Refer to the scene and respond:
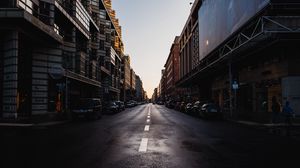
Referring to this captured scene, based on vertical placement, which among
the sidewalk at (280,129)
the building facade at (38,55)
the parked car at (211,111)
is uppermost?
the building facade at (38,55)

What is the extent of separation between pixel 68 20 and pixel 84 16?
23.6 ft

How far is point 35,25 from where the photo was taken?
20.8 meters

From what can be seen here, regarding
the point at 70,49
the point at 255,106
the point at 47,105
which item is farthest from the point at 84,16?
the point at 255,106

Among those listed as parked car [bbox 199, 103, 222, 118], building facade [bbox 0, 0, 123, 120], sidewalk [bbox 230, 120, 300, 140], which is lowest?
sidewalk [bbox 230, 120, 300, 140]

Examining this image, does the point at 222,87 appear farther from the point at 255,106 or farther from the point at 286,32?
the point at 286,32

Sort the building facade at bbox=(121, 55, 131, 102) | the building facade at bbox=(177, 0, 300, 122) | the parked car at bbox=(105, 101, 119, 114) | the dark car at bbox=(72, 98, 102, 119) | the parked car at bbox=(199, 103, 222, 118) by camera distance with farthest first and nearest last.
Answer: the building facade at bbox=(121, 55, 131, 102)
the parked car at bbox=(105, 101, 119, 114)
the parked car at bbox=(199, 103, 222, 118)
the dark car at bbox=(72, 98, 102, 119)
the building facade at bbox=(177, 0, 300, 122)

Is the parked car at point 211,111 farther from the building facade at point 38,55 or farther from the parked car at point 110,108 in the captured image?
the parked car at point 110,108

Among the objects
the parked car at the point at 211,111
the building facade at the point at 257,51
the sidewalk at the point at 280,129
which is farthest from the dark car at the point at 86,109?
the sidewalk at the point at 280,129

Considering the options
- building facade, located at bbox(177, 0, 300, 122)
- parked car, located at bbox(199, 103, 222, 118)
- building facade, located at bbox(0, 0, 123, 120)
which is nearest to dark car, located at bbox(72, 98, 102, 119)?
building facade, located at bbox(0, 0, 123, 120)

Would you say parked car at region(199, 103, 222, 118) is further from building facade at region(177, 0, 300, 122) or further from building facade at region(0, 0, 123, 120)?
building facade at region(0, 0, 123, 120)

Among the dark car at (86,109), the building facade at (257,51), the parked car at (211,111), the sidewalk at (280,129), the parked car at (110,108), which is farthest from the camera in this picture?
the parked car at (110,108)

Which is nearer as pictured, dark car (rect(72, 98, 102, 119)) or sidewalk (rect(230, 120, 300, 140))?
sidewalk (rect(230, 120, 300, 140))

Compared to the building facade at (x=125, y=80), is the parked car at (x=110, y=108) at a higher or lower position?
lower

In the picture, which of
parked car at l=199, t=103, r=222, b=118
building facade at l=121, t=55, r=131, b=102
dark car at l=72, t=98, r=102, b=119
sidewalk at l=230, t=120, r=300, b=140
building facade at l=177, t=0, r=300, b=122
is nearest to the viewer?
sidewalk at l=230, t=120, r=300, b=140
